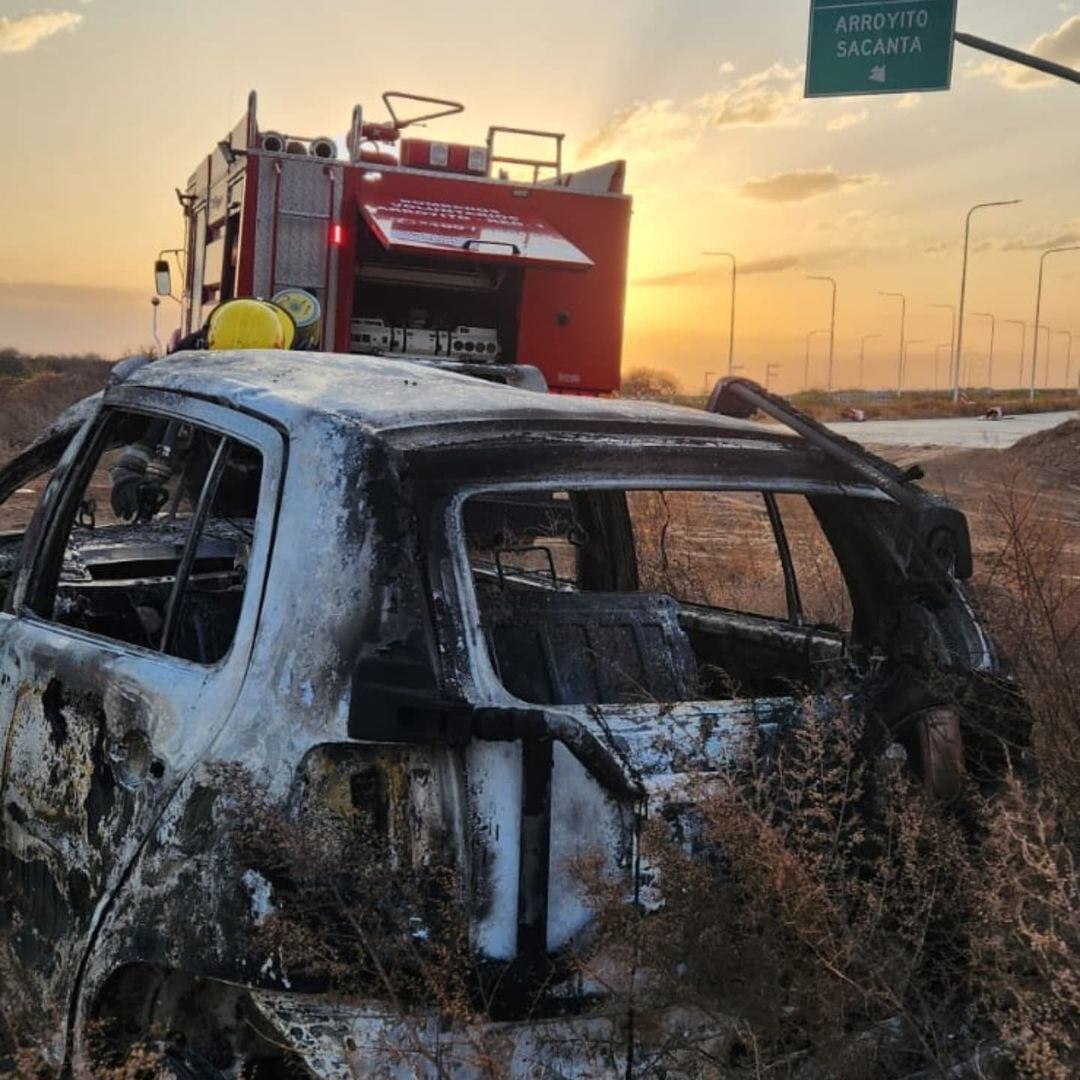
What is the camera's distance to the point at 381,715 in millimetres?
1919

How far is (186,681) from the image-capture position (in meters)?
2.22

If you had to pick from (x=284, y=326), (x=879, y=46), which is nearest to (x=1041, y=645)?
(x=284, y=326)

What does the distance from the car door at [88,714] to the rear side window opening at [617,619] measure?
0.51m

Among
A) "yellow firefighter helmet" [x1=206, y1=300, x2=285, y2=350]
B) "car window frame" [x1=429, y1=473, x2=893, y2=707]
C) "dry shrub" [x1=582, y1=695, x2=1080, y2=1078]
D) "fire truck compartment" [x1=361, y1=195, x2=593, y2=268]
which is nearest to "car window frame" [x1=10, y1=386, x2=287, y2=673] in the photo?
"car window frame" [x1=429, y1=473, x2=893, y2=707]

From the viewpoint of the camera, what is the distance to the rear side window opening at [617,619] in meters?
2.67

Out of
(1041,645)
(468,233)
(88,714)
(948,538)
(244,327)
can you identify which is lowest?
(88,714)

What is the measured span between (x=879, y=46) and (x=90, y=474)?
36.9ft

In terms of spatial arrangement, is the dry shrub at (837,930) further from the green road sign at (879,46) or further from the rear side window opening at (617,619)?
the green road sign at (879,46)

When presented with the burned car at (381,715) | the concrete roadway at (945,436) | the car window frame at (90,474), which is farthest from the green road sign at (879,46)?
the concrete roadway at (945,436)

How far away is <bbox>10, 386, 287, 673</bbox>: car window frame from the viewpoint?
2.14 metres

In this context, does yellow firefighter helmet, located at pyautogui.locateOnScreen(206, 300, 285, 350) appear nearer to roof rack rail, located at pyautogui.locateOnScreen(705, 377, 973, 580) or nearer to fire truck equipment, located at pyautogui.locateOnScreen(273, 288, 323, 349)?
fire truck equipment, located at pyautogui.locateOnScreen(273, 288, 323, 349)

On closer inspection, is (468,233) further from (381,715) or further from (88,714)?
(381,715)

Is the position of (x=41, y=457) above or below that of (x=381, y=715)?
above

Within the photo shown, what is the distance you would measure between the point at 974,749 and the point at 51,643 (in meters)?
1.98
